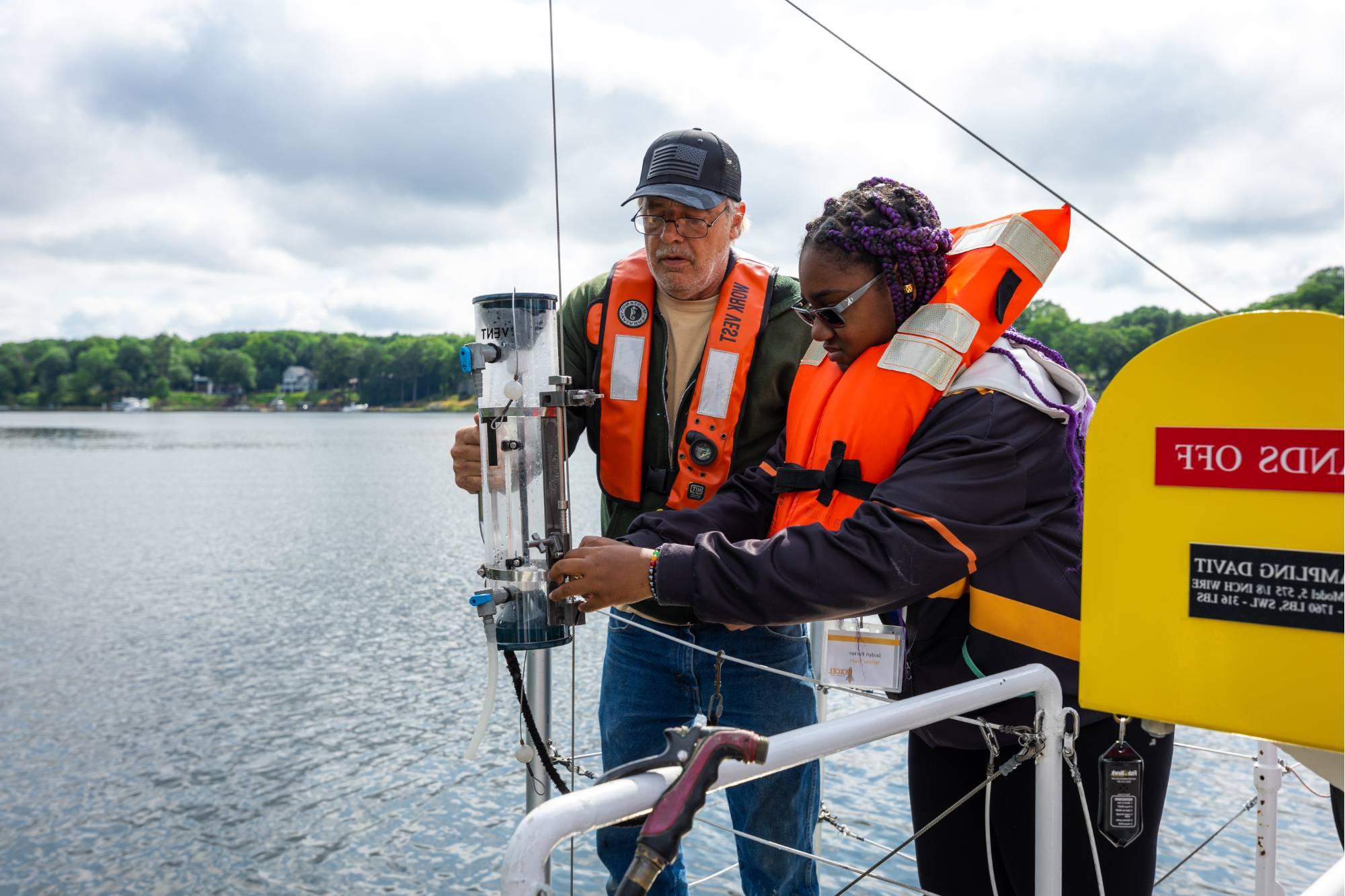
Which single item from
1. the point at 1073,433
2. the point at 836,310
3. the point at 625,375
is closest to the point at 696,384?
the point at 625,375

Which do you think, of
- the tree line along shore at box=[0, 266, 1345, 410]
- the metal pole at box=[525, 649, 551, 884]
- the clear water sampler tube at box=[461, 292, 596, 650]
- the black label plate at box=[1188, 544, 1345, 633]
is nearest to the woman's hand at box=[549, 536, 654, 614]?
the clear water sampler tube at box=[461, 292, 596, 650]

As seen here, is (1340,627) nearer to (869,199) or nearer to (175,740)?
(869,199)

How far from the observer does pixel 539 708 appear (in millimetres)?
2652

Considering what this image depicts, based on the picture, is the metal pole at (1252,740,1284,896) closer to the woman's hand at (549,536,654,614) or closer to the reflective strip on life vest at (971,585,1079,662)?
the reflective strip on life vest at (971,585,1079,662)

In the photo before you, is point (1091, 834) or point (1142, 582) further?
point (1091, 834)

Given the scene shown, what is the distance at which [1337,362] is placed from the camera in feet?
4.18

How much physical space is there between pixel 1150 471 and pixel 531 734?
166cm

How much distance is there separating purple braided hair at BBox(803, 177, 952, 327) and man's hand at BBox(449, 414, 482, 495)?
95cm

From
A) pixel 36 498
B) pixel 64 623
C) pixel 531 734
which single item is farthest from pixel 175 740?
pixel 36 498

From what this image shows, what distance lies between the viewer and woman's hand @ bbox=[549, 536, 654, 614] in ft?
6.41

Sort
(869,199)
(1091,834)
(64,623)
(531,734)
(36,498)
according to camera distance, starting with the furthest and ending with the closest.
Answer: (36,498) < (64,623) < (531,734) < (869,199) < (1091,834)

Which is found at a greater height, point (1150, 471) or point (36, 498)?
point (1150, 471)

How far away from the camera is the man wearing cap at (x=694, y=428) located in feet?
9.05

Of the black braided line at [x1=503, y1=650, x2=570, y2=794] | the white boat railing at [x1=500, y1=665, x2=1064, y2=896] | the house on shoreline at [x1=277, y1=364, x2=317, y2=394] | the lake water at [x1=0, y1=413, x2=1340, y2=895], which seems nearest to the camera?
Result: the white boat railing at [x1=500, y1=665, x2=1064, y2=896]
